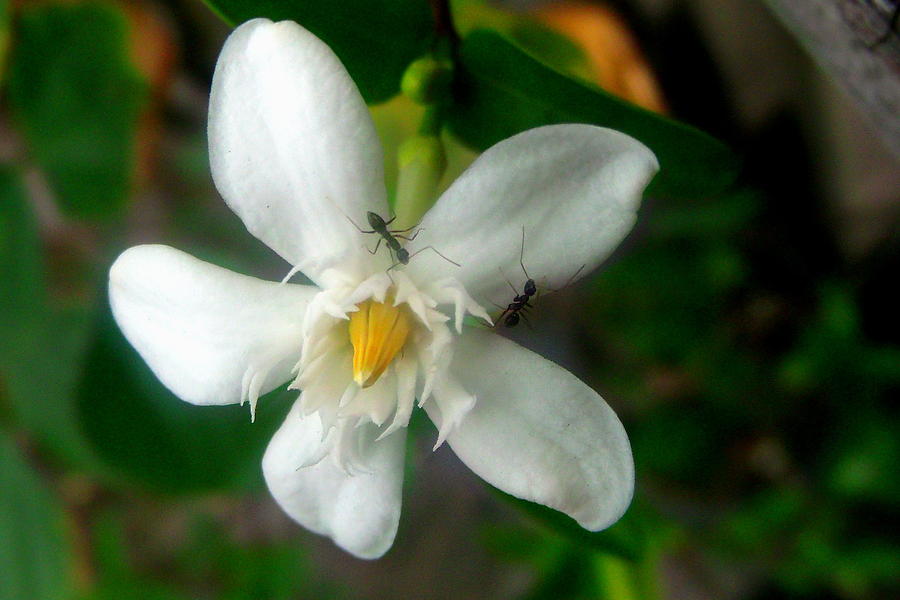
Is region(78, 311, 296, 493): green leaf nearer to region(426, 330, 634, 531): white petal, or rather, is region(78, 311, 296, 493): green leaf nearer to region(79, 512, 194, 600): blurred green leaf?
region(426, 330, 634, 531): white petal

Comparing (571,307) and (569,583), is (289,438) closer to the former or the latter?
(569,583)

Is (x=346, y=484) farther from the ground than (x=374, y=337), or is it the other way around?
(x=374, y=337)

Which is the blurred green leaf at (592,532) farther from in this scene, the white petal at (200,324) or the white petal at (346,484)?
the white petal at (200,324)

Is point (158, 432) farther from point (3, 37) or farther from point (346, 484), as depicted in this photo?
point (3, 37)

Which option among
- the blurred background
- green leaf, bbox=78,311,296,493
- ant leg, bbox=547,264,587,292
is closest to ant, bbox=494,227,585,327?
ant leg, bbox=547,264,587,292

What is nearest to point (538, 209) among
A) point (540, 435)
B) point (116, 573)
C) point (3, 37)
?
point (540, 435)

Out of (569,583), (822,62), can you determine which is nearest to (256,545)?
(569,583)
